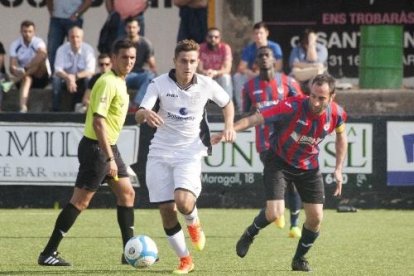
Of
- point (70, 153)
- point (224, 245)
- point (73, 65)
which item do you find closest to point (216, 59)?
point (73, 65)

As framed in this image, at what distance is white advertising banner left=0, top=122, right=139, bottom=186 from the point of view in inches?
703

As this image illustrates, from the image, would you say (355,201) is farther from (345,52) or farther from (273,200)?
(273,200)

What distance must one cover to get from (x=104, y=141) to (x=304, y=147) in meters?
1.80

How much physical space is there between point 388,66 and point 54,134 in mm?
5874

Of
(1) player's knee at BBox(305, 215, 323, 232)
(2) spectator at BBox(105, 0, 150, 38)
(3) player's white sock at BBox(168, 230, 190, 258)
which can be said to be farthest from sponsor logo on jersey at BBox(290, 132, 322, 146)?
(2) spectator at BBox(105, 0, 150, 38)

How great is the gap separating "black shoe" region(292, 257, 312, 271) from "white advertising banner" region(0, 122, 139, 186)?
7.09 m

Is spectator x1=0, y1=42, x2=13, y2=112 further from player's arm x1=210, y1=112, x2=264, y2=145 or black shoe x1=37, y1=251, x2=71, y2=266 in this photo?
player's arm x1=210, y1=112, x2=264, y2=145

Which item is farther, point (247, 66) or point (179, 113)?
point (247, 66)

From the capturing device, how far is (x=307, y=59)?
63.7ft

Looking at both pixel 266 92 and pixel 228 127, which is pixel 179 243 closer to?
pixel 228 127

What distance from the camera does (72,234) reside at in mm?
14305

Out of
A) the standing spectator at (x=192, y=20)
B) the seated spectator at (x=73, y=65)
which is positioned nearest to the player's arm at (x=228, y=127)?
the seated spectator at (x=73, y=65)

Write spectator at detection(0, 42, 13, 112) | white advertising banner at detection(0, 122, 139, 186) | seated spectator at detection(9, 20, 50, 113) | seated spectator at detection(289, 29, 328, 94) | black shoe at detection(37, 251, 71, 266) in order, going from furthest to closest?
spectator at detection(0, 42, 13, 112) → seated spectator at detection(9, 20, 50, 113) → seated spectator at detection(289, 29, 328, 94) → white advertising banner at detection(0, 122, 139, 186) → black shoe at detection(37, 251, 71, 266)

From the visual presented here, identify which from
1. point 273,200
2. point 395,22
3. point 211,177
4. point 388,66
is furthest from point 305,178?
point 395,22
